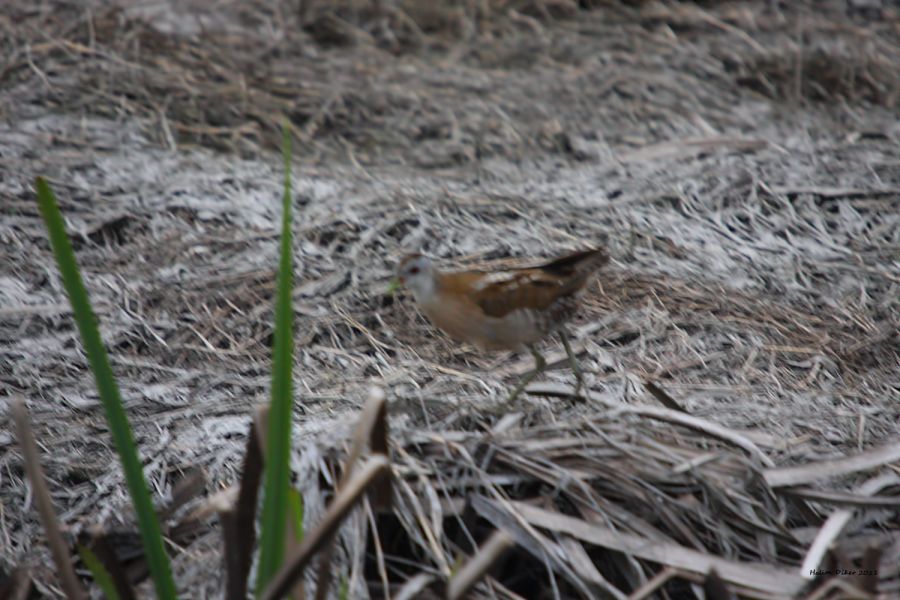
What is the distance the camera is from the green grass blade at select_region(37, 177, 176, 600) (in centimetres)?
224

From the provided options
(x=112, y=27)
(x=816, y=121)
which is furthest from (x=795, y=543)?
(x=112, y=27)

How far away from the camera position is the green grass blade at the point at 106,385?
7.36 ft

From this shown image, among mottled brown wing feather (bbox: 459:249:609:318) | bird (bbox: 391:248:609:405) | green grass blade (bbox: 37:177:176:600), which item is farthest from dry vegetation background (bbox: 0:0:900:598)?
green grass blade (bbox: 37:177:176:600)

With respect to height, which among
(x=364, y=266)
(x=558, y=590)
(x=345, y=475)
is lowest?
(x=364, y=266)

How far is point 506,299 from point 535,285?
0.12 m

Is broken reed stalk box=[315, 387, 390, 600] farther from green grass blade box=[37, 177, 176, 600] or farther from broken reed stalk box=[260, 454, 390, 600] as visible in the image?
green grass blade box=[37, 177, 176, 600]

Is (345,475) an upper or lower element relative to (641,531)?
upper

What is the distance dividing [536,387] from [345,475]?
1.10m

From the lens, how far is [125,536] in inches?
124

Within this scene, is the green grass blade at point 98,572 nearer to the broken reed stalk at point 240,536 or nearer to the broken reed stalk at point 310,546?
the broken reed stalk at point 240,536

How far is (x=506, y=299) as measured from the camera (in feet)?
12.8

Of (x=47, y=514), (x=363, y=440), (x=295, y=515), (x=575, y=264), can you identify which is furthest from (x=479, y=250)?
(x=47, y=514)

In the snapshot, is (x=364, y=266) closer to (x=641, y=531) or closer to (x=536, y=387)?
(x=536, y=387)

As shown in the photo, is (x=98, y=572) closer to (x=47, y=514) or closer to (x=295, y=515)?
(x=47, y=514)
